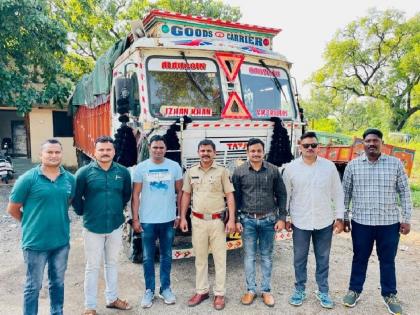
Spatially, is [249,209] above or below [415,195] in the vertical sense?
above

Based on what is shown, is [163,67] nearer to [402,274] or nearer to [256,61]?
[256,61]

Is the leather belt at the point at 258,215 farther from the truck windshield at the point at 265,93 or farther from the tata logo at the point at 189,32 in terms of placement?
the tata logo at the point at 189,32

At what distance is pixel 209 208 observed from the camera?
3844 mm

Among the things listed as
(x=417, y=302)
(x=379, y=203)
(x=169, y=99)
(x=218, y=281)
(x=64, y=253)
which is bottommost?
(x=417, y=302)

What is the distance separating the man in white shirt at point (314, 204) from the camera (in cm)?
379

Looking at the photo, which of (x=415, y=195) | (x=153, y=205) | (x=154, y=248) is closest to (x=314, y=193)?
(x=153, y=205)

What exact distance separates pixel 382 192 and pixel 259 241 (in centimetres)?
134

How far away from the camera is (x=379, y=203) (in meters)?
3.76

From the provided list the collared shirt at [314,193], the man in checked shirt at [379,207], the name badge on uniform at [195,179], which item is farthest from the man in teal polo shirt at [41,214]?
the man in checked shirt at [379,207]

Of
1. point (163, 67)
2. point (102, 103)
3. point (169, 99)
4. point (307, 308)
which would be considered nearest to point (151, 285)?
point (307, 308)

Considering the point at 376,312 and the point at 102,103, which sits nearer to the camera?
the point at 376,312

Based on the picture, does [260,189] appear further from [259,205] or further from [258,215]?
[258,215]

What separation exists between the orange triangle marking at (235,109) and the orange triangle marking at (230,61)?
0.26 meters

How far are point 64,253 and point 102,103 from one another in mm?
4311
